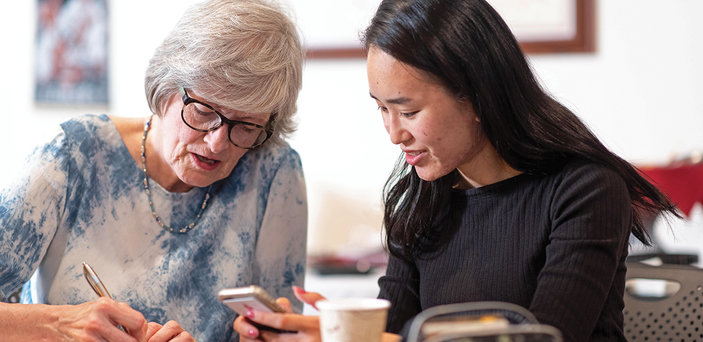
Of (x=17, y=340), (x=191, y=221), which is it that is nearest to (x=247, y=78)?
(x=191, y=221)

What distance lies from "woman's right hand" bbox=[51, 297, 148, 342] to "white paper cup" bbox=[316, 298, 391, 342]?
0.41 meters

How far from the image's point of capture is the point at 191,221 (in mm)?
1596

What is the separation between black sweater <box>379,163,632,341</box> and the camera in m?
1.10

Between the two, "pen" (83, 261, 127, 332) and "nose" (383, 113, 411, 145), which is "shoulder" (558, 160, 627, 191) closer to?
"nose" (383, 113, 411, 145)

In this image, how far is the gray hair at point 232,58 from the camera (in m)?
1.43

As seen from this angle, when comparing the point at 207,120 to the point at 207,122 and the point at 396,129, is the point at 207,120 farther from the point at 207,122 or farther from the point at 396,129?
the point at 396,129

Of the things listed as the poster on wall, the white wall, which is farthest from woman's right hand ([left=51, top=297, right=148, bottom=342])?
the poster on wall

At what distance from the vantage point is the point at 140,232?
5.11 ft

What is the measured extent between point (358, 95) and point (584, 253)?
210 centimetres

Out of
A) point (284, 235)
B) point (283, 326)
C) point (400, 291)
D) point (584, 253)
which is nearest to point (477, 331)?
point (283, 326)

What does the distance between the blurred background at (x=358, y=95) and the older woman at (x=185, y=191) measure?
3.61 ft

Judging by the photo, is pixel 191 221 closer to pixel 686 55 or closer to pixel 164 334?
pixel 164 334

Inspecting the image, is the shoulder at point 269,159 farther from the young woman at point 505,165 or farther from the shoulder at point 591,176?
the shoulder at point 591,176

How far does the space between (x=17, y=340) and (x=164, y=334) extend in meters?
0.24
